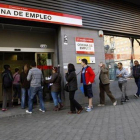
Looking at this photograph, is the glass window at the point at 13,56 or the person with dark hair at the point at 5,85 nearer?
the person with dark hair at the point at 5,85

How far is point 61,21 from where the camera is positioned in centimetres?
752

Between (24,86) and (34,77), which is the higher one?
(34,77)

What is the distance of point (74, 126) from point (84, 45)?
13.8 feet

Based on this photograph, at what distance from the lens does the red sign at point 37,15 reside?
6465 mm

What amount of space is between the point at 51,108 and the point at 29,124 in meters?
2.12

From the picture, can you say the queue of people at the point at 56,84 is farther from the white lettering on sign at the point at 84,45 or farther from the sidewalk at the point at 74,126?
the white lettering on sign at the point at 84,45

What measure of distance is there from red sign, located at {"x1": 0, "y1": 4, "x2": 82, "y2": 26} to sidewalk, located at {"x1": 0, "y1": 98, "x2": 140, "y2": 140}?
3461 mm

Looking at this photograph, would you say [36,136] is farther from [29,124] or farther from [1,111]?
[1,111]

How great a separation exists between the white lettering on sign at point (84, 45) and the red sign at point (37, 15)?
0.71m

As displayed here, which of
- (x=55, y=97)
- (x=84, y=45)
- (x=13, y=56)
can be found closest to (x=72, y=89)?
(x=55, y=97)

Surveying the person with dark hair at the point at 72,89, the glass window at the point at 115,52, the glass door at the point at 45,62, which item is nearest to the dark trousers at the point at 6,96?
the glass door at the point at 45,62

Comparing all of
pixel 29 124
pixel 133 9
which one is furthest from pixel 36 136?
pixel 133 9

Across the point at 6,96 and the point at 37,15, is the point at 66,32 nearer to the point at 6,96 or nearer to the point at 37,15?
the point at 37,15

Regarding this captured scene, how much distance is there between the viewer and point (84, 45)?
820 cm
